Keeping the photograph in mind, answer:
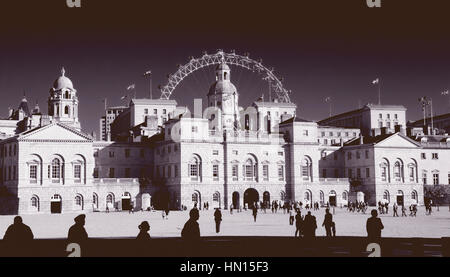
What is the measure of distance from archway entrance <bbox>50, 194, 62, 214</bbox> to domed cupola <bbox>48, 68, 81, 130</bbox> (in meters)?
18.7

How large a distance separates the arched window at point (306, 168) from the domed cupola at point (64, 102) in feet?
103

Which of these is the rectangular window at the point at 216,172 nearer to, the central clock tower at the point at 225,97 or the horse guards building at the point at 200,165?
the horse guards building at the point at 200,165

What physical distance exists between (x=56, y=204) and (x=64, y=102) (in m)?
21.6

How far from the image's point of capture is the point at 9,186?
69000mm

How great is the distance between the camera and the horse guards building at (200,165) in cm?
6894

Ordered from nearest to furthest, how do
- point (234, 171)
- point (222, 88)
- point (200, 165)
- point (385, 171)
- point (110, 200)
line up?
point (110, 200), point (200, 165), point (234, 171), point (385, 171), point (222, 88)

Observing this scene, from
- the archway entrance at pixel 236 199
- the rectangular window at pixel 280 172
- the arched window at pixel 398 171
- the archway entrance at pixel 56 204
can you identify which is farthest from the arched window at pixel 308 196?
the archway entrance at pixel 56 204

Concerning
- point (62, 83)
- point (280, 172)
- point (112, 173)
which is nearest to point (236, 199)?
point (280, 172)

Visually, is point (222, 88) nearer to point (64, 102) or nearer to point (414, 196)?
point (64, 102)

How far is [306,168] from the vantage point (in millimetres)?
81750

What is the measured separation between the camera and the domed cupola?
86062mm

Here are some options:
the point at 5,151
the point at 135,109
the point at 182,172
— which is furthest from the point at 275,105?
the point at 5,151
